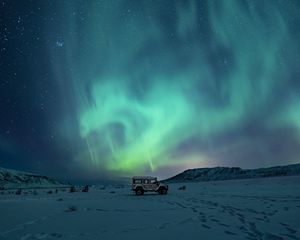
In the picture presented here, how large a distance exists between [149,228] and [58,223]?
367 centimetres

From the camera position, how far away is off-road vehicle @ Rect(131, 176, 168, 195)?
124 feet

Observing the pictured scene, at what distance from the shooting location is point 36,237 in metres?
8.88

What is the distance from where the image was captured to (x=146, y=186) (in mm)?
38375

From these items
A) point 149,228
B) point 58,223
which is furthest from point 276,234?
point 58,223

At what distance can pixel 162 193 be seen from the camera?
Answer: 125 feet

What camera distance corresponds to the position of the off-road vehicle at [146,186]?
3775 centimetres

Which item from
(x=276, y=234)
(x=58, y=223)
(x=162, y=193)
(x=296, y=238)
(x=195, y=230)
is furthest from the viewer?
(x=162, y=193)

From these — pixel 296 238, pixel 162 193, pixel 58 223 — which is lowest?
pixel 296 238

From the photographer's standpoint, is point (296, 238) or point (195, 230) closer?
point (296, 238)

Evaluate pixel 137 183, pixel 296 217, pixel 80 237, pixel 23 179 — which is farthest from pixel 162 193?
pixel 23 179

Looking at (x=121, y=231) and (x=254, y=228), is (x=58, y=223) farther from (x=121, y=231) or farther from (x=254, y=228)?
(x=254, y=228)

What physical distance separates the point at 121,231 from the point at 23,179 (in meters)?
206

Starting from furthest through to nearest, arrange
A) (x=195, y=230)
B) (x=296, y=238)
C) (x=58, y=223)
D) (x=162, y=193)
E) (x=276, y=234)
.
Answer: (x=162, y=193)
(x=58, y=223)
(x=195, y=230)
(x=276, y=234)
(x=296, y=238)

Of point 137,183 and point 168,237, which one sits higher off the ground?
point 137,183
